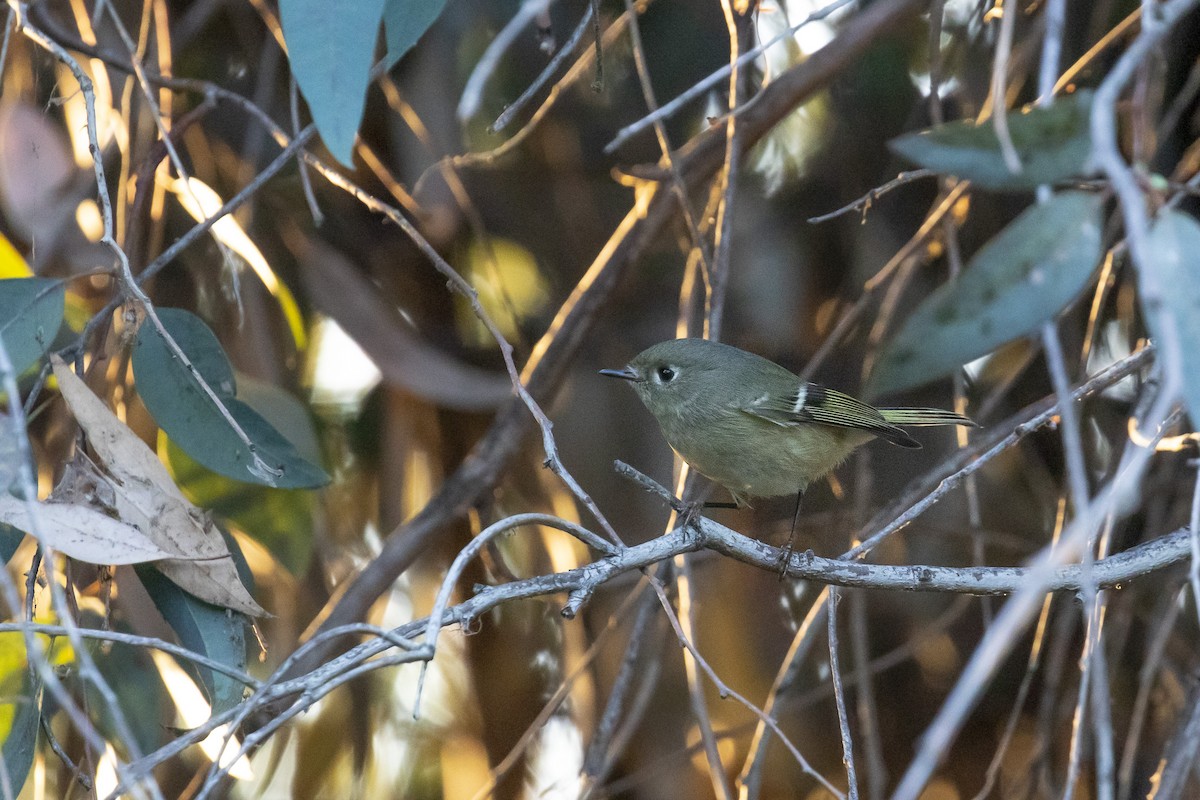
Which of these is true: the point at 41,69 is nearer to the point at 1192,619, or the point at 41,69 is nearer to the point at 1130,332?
the point at 1130,332

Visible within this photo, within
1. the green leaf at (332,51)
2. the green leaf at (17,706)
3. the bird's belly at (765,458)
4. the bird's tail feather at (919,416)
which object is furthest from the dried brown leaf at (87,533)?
the bird's tail feather at (919,416)

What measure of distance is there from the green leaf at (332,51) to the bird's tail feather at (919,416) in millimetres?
1459

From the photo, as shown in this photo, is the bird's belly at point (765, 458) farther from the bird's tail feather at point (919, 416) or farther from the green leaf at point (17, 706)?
the green leaf at point (17, 706)

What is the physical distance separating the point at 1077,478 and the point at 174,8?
2.97 metres

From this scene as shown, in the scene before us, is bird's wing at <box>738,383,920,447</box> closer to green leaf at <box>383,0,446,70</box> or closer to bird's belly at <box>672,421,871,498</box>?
bird's belly at <box>672,421,871,498</box>

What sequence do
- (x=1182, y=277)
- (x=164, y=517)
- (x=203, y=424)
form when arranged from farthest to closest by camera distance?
(x=203, y=424), (x=164, y=517), (x=1182, y=277)

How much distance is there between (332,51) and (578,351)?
1.29m

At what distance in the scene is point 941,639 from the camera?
10.2 feet

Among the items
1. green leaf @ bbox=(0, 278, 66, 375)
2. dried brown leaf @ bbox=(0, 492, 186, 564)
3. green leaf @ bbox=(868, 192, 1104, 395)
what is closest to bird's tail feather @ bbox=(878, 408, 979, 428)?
green leaf @ bbox=(868, 192, 1104, 395)

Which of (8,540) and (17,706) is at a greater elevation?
(8,540)

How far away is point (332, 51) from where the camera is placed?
1466 millimetres

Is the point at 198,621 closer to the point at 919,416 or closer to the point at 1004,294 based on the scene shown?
the point at 1004,294

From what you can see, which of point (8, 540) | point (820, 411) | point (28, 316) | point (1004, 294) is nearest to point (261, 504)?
point (8, 540)

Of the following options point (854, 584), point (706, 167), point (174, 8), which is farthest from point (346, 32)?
point (174, 8)
